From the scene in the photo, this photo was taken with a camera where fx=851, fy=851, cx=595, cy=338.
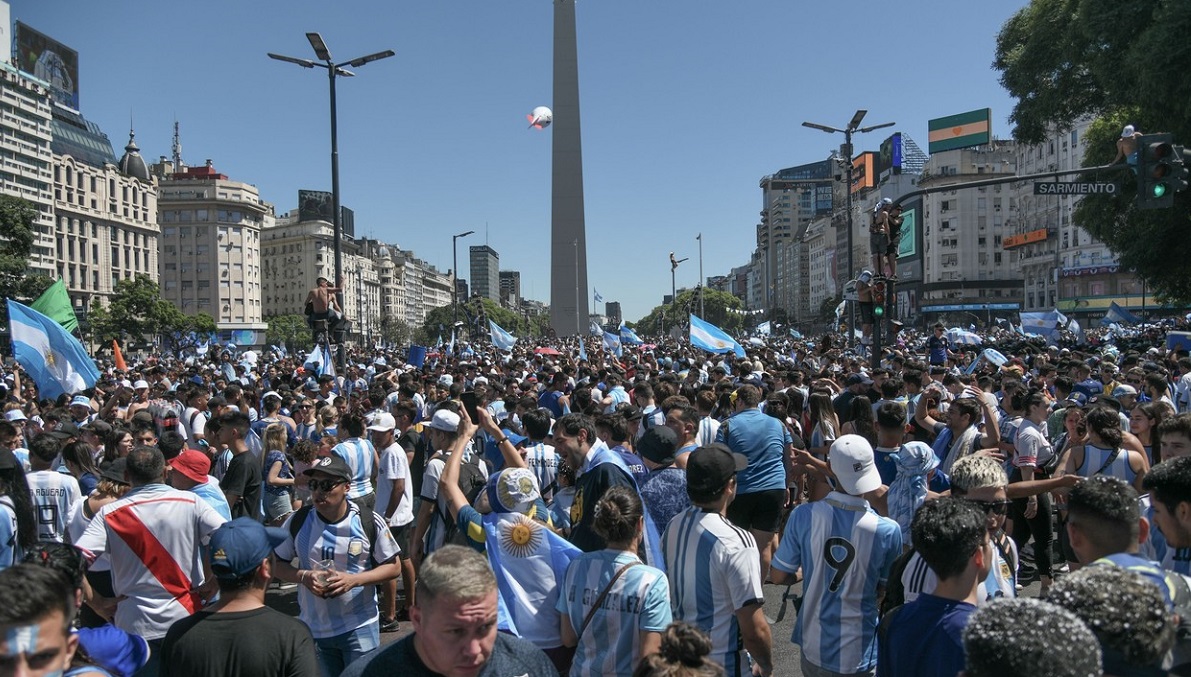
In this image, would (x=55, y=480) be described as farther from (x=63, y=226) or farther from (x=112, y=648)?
(x=63, y=226)

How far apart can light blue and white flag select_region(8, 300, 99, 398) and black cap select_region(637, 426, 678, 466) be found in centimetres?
850

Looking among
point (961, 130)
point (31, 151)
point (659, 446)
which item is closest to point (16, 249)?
point (659, 446)

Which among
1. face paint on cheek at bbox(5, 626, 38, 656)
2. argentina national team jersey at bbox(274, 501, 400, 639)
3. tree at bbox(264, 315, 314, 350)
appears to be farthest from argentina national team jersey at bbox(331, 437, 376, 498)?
tree at bbox(264, 315, 314, 350)

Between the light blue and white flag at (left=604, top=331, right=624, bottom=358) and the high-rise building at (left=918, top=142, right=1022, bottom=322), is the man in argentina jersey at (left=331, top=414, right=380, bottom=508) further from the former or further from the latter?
the high-rise building at (left=918, top=142, right=1022, bottom=322)

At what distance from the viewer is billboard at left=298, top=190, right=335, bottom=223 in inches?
5576

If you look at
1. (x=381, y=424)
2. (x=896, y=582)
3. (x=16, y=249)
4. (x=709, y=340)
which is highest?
(x=16, y=249)

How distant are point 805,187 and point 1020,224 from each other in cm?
10486

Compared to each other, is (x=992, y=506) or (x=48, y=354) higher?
(x=48, y=354)

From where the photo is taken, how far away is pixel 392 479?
21.9ft

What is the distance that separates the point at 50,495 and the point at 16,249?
3479 cm

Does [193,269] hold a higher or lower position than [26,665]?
higher

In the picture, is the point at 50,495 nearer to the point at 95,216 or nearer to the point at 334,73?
the point at 334,73

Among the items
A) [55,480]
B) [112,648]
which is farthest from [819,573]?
[55,480]

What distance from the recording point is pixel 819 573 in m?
3.91
